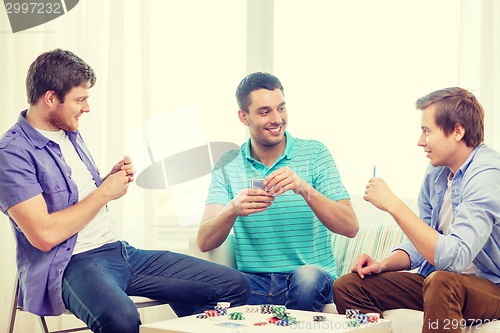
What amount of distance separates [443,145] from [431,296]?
1.78ft

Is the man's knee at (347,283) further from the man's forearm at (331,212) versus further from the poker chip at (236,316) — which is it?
the poker chip at (236,316)

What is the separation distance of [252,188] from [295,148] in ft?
1.15

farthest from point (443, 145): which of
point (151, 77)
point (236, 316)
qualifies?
point (151, 77)

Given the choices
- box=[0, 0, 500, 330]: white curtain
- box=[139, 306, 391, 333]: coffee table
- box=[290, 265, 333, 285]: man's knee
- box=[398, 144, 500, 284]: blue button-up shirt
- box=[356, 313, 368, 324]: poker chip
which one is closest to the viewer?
box=[139, 306, 391, 333]: coffee table

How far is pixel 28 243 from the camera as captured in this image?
8.10 feet

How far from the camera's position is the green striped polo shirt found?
9.42 ft

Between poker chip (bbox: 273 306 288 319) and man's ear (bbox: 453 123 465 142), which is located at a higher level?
man's ear (bbox: 453 123 465 142)

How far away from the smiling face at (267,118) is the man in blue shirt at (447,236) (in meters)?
Result: 0.60

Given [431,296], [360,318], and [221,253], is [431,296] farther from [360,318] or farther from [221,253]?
[221,253]

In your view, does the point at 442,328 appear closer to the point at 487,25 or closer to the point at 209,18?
the point at 487,25

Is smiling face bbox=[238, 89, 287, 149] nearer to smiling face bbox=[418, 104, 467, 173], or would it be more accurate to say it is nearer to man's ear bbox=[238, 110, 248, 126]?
man's ear bbox=[238, 110, 248, 126]

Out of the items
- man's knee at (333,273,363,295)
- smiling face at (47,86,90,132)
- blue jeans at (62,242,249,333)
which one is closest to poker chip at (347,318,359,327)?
man's knee at (333,273,363,295)

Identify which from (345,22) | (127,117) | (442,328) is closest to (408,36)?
(345,22)

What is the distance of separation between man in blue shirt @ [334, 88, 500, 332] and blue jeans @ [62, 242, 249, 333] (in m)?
0.42
